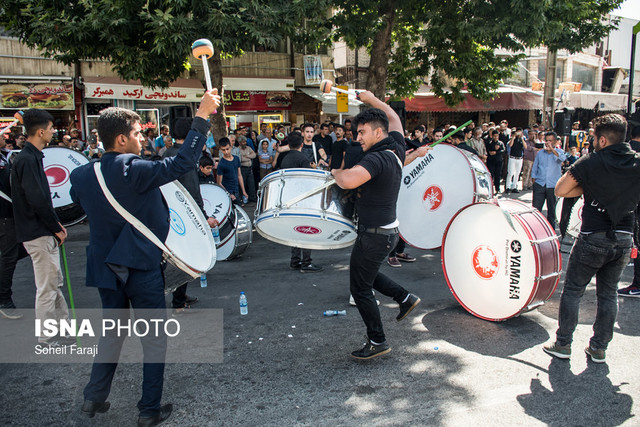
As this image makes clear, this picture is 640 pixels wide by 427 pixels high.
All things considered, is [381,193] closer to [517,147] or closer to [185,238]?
[185,238]

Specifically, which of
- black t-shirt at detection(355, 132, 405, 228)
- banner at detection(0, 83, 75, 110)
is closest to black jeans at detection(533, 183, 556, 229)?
black t-shirt at detection(355, 132, 405, 228)

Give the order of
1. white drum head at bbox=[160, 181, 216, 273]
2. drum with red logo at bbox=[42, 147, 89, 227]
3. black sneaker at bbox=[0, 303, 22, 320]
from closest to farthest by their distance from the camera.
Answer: white drum head at bbox=[160, 181, 216, 273] → black sneaker at bbox=[0, 303, 22, 320] → drum with red logo at bbox=[42, 147, 89, 227]

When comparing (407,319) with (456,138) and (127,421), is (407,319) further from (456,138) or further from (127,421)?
(456,138)

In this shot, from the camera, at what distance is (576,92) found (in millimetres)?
25906

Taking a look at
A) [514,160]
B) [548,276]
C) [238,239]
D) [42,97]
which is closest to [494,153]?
[514,160]

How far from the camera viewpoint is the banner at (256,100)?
778 inches

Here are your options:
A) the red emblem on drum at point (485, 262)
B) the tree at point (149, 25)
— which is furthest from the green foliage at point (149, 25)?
the red emblem on drum at point (485, 262)

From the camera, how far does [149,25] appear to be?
8.62 metres

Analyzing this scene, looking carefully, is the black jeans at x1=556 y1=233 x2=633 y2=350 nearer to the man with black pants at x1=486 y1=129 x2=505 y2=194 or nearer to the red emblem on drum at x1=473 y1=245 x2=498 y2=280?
the red emblem on drum at x1=473 y1=245 x2=498 y2=280

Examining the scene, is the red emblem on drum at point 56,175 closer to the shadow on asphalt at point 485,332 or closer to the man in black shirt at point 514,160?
the shadow on asphalt at point 485,332

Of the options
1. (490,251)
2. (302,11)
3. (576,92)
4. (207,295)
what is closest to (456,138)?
(302,11)

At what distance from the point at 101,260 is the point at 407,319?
3.09 m

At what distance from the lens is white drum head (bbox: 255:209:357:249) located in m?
4.80

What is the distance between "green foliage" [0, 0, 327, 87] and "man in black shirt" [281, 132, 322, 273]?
3359mm
